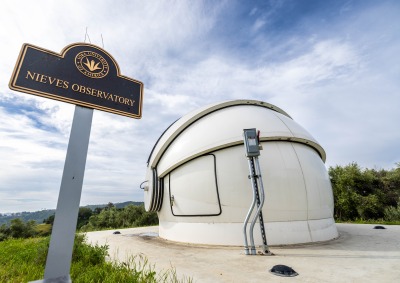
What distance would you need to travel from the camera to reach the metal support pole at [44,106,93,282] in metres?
3.10

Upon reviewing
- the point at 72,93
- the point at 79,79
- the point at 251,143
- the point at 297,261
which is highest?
the point at 79,79

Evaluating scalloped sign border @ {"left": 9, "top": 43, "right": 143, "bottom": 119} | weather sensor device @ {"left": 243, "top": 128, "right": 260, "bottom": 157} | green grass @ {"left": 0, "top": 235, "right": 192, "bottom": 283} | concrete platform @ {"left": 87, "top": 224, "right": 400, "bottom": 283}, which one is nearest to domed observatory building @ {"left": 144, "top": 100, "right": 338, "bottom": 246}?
concrete platform @ {"left": 87, "top": 224, "right": 400, "bottom": 283}

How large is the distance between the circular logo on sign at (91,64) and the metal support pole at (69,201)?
0.73 m

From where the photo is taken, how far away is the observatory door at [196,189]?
22.4ft

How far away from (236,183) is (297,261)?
2.62 m

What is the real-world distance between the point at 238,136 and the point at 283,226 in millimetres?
3208

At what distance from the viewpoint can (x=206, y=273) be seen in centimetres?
416

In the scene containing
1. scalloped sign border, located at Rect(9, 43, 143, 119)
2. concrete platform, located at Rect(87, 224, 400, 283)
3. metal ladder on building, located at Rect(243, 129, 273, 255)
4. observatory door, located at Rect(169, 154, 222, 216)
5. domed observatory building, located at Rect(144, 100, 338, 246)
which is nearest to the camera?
scalloped sign border, located at Rect(9, 43, 143, 119)

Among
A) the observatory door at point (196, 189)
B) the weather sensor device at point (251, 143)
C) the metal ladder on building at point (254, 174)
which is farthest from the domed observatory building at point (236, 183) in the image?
the weather sensor device at point (251, 143)

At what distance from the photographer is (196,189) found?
7.11m

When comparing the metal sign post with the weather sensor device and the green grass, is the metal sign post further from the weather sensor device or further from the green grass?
the weather sensor device

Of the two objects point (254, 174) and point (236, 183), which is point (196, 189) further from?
point (254, 174)

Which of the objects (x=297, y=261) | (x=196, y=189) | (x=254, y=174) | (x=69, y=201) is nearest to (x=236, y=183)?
(x=254, y=174)

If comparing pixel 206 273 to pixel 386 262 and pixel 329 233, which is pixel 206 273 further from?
pixel 329 233
